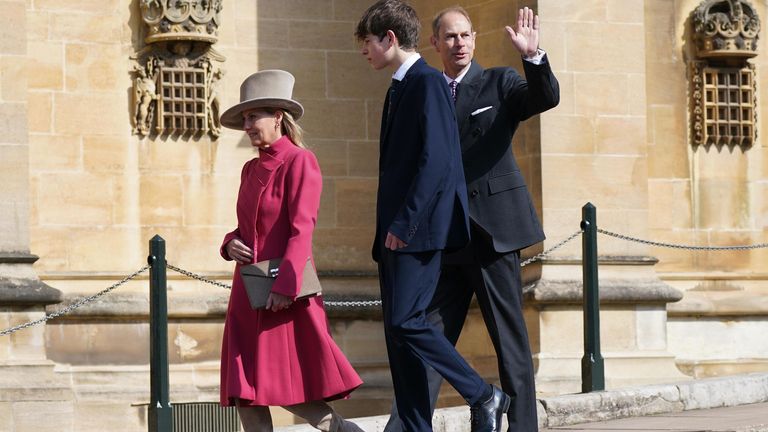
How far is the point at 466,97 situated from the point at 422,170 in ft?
2.82

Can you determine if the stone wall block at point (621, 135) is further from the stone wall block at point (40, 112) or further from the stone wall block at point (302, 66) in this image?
the stone wall block at point (40, 112)

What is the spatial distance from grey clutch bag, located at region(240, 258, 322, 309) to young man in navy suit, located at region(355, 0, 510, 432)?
0.95 feet

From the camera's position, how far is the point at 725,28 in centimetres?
1304

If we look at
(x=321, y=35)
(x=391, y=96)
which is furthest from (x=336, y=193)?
(x=391, y=96)

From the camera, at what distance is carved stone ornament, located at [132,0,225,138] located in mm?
12055

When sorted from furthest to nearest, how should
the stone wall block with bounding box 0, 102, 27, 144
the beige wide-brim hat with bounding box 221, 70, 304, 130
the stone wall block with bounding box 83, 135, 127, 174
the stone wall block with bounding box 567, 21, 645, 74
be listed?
1. the stone wall block with bounding box 83, 135, 127, 174
2. the stone wall block with bounding box 567, 21, 645, 74
3. the stone wall block with bounding box 0, 102, 27, 144
4. the beige wide-brim hat with bounding box 221, 70, 304, 130

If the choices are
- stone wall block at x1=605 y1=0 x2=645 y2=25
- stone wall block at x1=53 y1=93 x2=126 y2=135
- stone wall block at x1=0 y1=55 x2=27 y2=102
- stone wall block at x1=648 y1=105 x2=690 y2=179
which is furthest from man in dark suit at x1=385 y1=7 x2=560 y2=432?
stone wall block at x1=648 y1=105 x2=690 y2=179

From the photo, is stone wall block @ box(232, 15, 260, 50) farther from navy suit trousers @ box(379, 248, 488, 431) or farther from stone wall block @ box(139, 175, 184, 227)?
navy suit trousers @ box(379, 248, 488, 431)

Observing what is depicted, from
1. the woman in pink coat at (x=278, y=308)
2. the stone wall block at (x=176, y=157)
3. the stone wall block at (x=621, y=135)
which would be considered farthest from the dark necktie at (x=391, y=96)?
the stone wall block at (x=176, y=157)

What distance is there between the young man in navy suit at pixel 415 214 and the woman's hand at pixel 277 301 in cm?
38

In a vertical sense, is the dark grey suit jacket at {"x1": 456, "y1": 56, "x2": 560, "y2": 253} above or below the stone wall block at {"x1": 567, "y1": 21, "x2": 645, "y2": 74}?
below

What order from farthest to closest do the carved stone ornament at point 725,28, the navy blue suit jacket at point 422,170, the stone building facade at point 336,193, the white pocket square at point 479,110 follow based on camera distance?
the carved stone ornament at point 725,28, the stone building facade at point 336,193, the white pocket square at point 479,110, the navy blue suit jacket at point 422,170

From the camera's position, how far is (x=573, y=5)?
11773 millimetres

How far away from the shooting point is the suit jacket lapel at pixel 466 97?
7375mm
